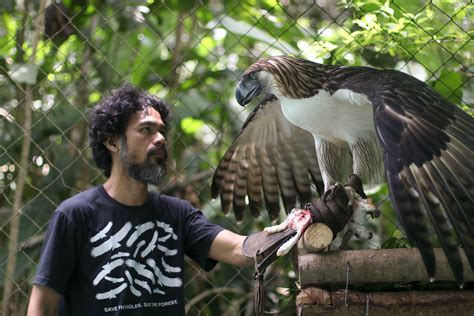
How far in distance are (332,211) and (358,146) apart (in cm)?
32

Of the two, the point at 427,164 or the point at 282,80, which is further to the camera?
the point at 282,80

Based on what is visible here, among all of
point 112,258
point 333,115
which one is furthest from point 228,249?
point 333,115

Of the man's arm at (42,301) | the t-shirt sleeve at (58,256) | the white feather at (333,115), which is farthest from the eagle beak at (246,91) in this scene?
the man's arm at (42,301)

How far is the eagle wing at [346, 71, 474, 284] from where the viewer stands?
2070 mm

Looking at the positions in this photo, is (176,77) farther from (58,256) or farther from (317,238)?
(317,238)

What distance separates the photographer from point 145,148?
113 inches

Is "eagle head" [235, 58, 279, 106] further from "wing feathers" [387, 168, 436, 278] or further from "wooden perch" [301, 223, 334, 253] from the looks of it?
"wing feathers" [387, 168, 436, 278]

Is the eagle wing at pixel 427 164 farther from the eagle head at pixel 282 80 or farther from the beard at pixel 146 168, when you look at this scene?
the beard at pixel 146 168

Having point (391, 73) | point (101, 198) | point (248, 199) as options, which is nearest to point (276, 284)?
point (248, 199)

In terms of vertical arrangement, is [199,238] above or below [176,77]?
below

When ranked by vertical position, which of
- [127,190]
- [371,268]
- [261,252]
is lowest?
[371,268]

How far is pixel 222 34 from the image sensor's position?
14.8 ft

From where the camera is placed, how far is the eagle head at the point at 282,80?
2734mm

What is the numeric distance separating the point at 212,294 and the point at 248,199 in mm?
767
